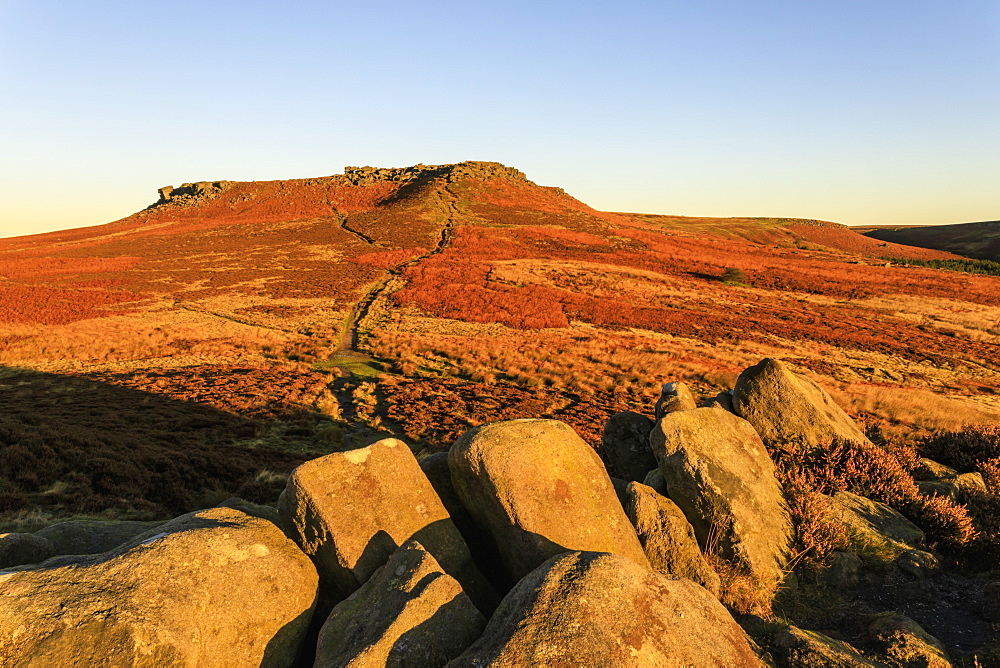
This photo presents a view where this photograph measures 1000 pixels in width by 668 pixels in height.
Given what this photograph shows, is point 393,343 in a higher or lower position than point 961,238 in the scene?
lower

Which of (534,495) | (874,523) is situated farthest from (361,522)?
(874,523)

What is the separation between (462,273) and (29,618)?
172ft

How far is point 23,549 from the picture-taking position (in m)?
6.05

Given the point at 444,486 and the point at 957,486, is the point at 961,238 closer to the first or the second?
the point at 957,486

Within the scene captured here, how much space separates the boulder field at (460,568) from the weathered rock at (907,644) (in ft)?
0.07

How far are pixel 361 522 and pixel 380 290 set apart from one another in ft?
156

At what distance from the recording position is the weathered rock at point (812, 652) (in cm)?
445

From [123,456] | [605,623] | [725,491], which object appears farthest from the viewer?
[123,456]

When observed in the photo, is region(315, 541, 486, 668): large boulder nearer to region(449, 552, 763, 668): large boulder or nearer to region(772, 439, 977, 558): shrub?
region(449, 552, 763, 668): large boulder

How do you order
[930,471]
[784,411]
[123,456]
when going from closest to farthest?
[930,471]
[784,411]
[123,456]

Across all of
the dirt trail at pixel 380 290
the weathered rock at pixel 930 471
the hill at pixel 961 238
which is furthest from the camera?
the hill at pixel 961 238

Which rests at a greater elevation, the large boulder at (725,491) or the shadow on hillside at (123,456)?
the large boulder at (725,491)

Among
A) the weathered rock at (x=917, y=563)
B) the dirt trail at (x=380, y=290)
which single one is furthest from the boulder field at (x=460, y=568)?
the dirt trail at (x=380, y=290)

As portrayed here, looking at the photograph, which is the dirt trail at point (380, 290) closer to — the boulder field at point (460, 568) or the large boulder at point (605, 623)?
the boulder field at point (460, 568)
